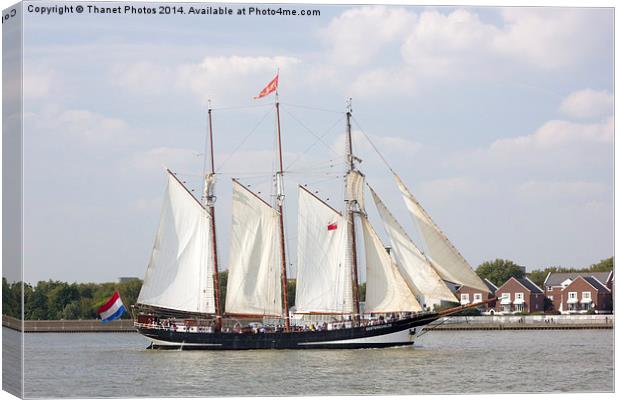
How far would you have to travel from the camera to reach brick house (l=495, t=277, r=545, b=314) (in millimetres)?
60181

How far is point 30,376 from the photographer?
92.8ft

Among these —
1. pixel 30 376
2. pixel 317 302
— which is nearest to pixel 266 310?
pixel 317 302

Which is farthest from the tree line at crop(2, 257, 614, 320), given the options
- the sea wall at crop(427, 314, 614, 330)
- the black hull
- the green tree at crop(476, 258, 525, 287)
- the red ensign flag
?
the sea wall at crop(427, 314, 614, 330)

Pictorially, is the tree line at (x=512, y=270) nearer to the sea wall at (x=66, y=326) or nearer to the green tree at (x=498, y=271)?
the green tree at (x=498, y=271)

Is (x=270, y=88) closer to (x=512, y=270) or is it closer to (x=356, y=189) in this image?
(x=356, y=189)

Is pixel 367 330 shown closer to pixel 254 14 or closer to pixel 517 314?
pixel 254 14

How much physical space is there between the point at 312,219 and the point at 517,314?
28.4 metres

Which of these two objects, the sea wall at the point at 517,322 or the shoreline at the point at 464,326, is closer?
the shoreline at the point at 464,326

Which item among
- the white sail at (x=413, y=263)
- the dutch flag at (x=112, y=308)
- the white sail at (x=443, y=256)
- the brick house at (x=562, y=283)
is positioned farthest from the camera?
the white sail at (x=413, y=263)

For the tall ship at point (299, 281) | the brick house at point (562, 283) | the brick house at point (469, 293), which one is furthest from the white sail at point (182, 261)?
the brick house at point (469, 293)

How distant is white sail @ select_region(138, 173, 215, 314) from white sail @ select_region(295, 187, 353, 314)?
300 centimetres

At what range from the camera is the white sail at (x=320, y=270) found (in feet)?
136

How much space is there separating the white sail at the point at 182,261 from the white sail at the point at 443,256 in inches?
279

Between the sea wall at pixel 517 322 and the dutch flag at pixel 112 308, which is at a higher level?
the dutch flag at pixel 112 308
